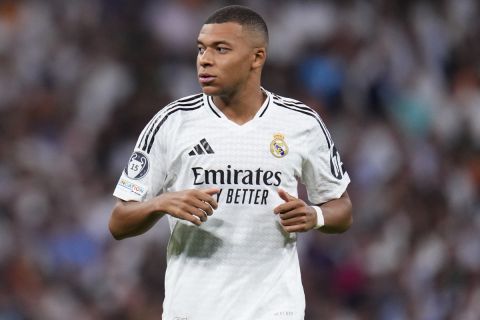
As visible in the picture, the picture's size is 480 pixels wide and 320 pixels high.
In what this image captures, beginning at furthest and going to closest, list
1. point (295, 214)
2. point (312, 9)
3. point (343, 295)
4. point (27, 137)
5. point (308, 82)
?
point (312, 9), point (308, 82), point (27, 137), point (343, 295), point (295, 214)

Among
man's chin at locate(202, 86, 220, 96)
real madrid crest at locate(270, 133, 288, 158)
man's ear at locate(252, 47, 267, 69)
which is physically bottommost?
real madrid crest at locate(270, 133, 288, 158)

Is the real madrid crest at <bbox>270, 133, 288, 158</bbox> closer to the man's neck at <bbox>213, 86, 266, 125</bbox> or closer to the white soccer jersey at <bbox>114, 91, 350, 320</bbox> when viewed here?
the white soccer jersey at <bbox>114, 91, 350, 320</bbox>

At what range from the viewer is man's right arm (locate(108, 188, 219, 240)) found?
5.24m

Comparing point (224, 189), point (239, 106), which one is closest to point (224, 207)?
point (224, 189)

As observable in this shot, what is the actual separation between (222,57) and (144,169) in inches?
24.6

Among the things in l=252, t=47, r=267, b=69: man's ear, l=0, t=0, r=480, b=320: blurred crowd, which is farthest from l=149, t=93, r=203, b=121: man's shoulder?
l=0, t=0, r=480, b=320: blurred crowd

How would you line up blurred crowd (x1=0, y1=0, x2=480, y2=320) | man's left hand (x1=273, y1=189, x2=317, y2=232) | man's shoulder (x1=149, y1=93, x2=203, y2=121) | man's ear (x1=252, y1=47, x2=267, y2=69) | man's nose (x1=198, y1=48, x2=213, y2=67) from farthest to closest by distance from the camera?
blurred crowd (x1=0, y1=0, x2=480, y2=320)
man's ear (x1=252, y1=47, x2=267, y2=69)
man's shoulder (x1=149, y1=93, x2=203, y2=121)
man's nose (x1=198, y1=48, x2=213, y2=67)
man's left hand (x1=273, y1=189, x2=317, y2=232)

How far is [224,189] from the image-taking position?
556cm

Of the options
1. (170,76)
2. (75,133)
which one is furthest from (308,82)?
(75,133)

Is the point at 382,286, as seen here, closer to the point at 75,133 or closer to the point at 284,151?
the point at 75,133

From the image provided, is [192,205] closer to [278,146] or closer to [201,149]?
[201,149]

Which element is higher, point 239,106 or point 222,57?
point 222,57

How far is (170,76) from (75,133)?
49.4 inches

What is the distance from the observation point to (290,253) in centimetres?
574
